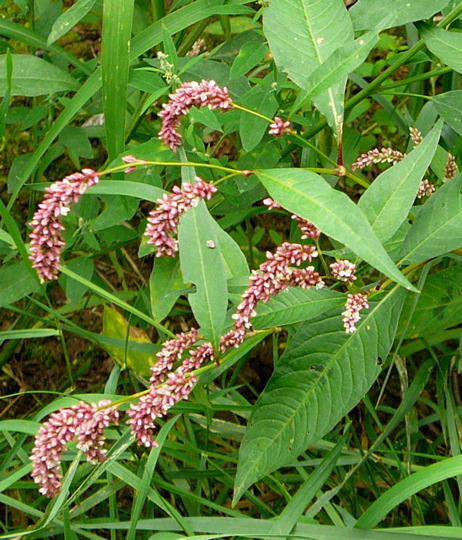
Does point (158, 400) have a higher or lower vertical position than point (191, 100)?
lower

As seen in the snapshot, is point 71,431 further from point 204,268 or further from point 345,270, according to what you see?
point 345,270

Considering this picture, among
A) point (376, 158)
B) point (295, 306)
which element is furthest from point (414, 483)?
point (376, 158)

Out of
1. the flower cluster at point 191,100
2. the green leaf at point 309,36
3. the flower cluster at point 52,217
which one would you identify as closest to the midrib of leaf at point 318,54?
the green leaf at point 309,36

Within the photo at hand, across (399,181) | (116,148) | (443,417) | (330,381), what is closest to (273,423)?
(330,381)

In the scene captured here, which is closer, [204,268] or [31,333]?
[204,268]

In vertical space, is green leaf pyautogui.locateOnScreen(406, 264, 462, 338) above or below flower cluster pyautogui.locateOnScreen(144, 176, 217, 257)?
below

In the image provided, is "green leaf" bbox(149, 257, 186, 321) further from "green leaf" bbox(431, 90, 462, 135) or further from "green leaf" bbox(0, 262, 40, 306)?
"green leaf" bbox(431, 90, 462, 135)

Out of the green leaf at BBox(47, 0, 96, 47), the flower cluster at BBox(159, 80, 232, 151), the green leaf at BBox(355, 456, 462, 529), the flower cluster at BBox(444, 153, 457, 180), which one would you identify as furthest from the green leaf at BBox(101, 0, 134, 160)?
the green leaf at BBox(355, 456, 462, 529)
